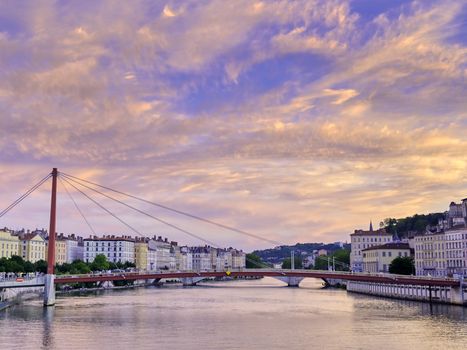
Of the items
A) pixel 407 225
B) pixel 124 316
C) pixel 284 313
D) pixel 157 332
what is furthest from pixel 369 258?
pixel 157 332

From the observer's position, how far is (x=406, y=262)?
93.8 meters

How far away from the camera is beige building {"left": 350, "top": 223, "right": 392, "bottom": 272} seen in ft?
427

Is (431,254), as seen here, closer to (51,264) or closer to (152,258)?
(51,264)

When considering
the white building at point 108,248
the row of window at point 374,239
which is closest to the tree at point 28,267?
the row of window at point 374,239

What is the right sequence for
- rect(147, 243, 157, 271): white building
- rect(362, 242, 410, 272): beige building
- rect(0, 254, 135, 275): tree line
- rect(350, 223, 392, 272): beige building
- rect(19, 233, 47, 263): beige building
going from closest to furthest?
1. rect(0, 254, 135, 275): tree line
2. rect(362, 242, 410, 272): beige building
3. rect(19, 233, 47, 263): beige building
4. rect(350, 223, 392, 272): beige building
5. rect(147, 243, 157, 271): white building

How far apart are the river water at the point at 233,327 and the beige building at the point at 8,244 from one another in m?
47.2

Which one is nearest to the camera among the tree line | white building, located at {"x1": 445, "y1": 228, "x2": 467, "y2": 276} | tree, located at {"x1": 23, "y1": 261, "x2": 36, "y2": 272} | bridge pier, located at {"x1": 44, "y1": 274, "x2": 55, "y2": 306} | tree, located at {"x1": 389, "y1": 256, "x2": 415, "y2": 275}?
bridge pier, located at {"x1": 44, "y1": 274, "x2": 55, "y2": 306}

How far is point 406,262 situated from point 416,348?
59346mm

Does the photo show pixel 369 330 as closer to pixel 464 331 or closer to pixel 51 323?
pixel 464 331

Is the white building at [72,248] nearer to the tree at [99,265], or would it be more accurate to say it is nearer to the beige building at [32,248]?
the beige building at [32,248]

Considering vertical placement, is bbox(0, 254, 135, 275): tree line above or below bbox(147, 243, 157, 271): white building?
below

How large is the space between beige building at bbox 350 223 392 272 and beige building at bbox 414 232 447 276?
101ft

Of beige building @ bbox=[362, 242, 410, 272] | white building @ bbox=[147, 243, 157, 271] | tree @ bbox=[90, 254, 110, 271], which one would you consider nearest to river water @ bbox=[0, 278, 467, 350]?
beige building @ bbox=[362, 242, 410, 272]

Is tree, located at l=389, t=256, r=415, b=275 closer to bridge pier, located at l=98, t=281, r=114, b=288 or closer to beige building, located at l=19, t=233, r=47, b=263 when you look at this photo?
bridge pier, located at l=98, t=281, r=114, b=288
